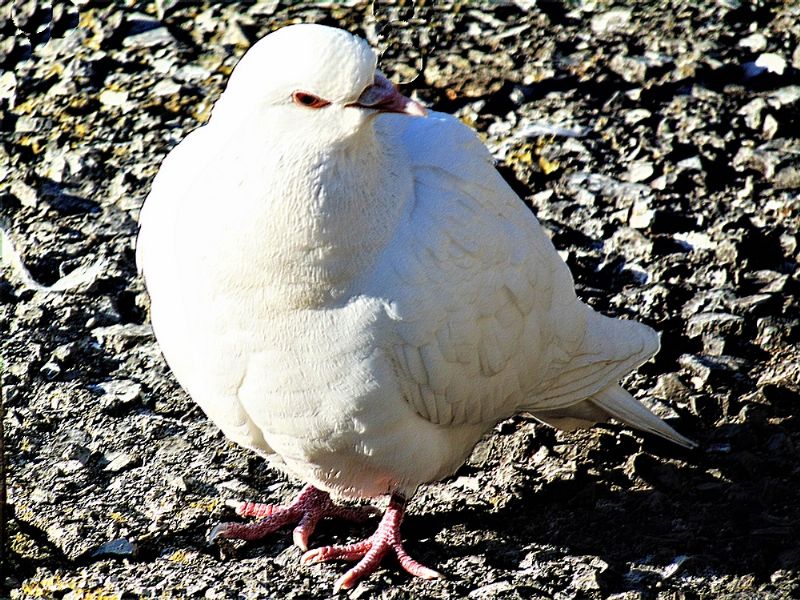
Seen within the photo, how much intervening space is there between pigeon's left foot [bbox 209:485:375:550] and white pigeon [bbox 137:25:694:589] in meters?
0.01

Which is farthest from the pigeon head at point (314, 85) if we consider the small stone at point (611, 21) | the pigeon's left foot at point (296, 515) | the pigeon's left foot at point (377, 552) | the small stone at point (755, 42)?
the small stone at point (755, 42)

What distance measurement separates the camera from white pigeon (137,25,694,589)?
129 inches

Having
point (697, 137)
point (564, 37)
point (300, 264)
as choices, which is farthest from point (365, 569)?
point (564, 37)

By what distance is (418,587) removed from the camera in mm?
4102

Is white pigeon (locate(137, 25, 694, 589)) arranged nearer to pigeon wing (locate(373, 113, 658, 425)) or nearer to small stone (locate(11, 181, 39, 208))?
pigeon wing (locate(373, 113, 658, 425))

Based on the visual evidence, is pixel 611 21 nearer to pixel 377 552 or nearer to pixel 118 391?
pixel 118 391

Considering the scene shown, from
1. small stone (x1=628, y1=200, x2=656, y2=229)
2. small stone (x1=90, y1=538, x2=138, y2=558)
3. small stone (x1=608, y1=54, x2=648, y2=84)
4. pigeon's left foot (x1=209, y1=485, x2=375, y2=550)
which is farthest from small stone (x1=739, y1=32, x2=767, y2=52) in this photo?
small stone (x1=90, y1=538, x2=138, y2=558)

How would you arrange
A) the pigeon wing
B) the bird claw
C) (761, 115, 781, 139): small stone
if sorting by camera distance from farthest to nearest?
(761, 115, 781, 139): small stone < the bird claw < the pigeon wing

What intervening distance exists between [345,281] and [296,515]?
1.32 meters

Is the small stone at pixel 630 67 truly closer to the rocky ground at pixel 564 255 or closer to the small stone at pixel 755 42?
the rocky ground at pixel 564 255

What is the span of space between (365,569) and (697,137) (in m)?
3.33

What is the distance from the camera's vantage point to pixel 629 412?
15.0 feet

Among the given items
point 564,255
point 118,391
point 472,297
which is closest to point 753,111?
point 564,255

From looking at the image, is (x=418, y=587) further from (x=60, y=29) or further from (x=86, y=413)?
(x=60, y=29)
